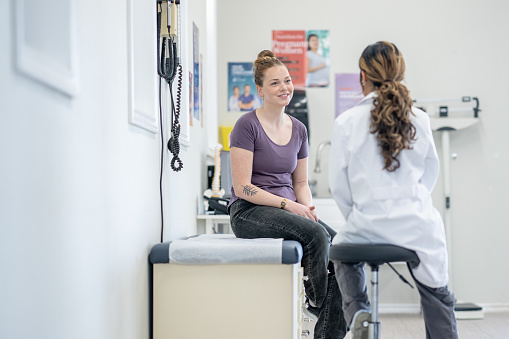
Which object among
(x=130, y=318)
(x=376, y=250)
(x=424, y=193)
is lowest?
(x=130, y=318)

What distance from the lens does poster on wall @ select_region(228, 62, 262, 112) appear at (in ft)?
13.9

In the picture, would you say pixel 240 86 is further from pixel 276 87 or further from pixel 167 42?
pixel 167 42

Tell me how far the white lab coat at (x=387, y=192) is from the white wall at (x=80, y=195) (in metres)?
0.60

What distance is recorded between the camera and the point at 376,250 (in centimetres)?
164

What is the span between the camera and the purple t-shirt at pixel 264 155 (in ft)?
7.73

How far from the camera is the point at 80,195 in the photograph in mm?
1286

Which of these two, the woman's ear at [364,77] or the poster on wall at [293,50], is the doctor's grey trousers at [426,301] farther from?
the poster on wall at [293,50]

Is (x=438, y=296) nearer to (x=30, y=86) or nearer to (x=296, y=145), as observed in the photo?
(x=296, y=145)

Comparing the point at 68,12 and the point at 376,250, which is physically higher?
the point at 68,12

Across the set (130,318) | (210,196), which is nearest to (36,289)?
(130,318)

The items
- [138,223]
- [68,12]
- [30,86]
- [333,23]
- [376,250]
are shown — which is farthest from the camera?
[333,23]

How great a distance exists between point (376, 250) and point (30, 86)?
3.24 feet

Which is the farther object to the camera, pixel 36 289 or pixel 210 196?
pixel 210 196

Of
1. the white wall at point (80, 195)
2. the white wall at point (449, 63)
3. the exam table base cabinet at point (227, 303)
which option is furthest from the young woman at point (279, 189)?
the white wall at point (449, 63)
